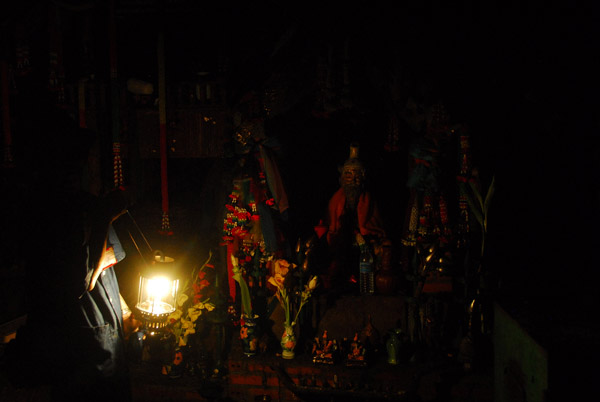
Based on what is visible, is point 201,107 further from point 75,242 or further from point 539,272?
point 539,272

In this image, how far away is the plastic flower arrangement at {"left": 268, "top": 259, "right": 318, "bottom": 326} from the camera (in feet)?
17.3

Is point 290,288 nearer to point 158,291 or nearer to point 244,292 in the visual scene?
point 244,292

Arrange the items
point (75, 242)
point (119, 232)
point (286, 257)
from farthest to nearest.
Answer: point (119, 232), point (286, 257), point (75, 242)

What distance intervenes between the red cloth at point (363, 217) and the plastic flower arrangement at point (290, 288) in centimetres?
78

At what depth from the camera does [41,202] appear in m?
3.90

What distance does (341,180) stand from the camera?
19.7ft

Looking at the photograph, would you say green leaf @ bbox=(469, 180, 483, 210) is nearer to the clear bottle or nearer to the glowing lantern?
the clear bottle

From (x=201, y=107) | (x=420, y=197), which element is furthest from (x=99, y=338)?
(x=420, y=197)

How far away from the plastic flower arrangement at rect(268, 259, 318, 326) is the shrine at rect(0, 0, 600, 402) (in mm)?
21

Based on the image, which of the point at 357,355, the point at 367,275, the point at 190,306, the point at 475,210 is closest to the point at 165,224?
the point at 190,306

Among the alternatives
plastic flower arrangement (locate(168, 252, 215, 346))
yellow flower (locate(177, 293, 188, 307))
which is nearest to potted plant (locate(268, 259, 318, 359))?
plastic flower arrangement (locate(168, 252, 215, 346))

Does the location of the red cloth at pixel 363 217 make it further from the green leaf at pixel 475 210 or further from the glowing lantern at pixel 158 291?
the glowing lantern at pixel 158 291

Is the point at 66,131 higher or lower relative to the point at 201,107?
lower

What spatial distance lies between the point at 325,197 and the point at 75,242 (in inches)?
143
